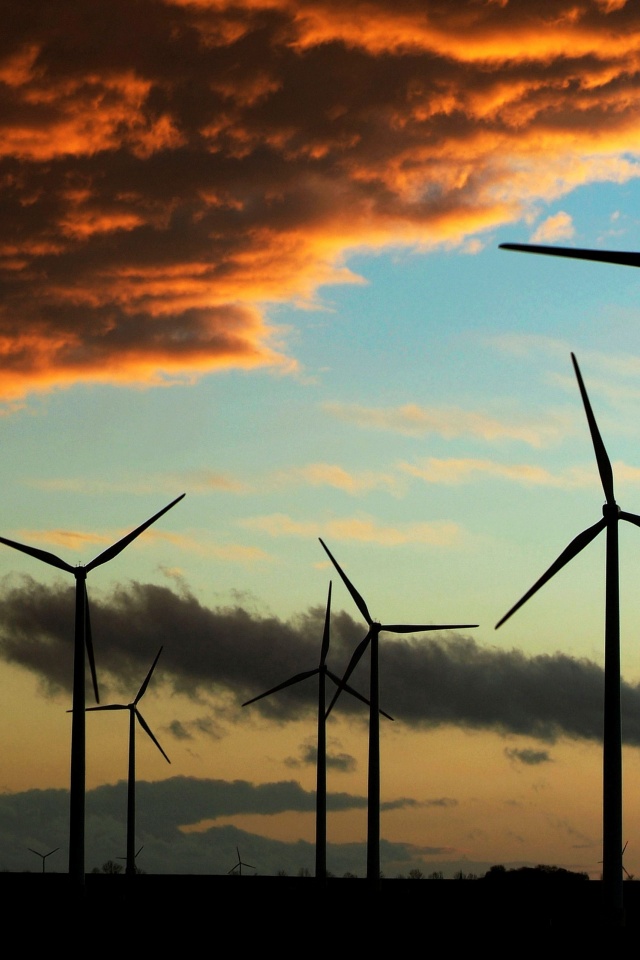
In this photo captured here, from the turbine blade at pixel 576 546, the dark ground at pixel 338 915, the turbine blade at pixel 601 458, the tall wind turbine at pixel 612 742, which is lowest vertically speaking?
the dark ground at pixel 338 915

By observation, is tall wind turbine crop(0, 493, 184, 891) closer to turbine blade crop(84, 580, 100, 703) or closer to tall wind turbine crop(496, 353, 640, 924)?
turbine blade crop(84, 580, 100, 703)

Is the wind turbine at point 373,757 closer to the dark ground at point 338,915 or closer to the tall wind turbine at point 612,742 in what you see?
the dark ground at point 338,915

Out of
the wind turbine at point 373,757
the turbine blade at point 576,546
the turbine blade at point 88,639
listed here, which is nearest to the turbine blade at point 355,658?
the wind turbine at point 373,757

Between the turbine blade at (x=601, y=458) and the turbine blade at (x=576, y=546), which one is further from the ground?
the turbine blade at (x=601, y=458)

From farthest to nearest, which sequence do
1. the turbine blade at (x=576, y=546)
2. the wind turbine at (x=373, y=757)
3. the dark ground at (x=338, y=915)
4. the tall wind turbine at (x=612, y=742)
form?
the wind turbine at (x=373, y=757)
the dark ground at (x=338, y=915)
the turbine blade at (x=576, y=546)
the tall wind turbine at (x=612, y=742)

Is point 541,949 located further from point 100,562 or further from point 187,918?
point 100,562

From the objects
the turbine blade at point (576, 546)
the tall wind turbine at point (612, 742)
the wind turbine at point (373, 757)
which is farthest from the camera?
the wind turbine at point (373, 757)

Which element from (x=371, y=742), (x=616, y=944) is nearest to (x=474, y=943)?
(x=616, y=944)

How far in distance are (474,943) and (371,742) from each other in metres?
28.2

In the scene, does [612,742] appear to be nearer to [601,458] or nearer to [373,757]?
[601,458]

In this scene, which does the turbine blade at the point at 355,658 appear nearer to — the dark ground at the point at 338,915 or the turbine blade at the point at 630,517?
the dark ground at the point at 338,915

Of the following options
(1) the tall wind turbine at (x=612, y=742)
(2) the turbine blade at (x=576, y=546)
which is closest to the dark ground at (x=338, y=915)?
(1) the tall wind turbine at (x=612, y=742)

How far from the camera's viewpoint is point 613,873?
63562 mm

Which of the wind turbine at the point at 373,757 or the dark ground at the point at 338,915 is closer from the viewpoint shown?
the dark ground at the point at 338,915
